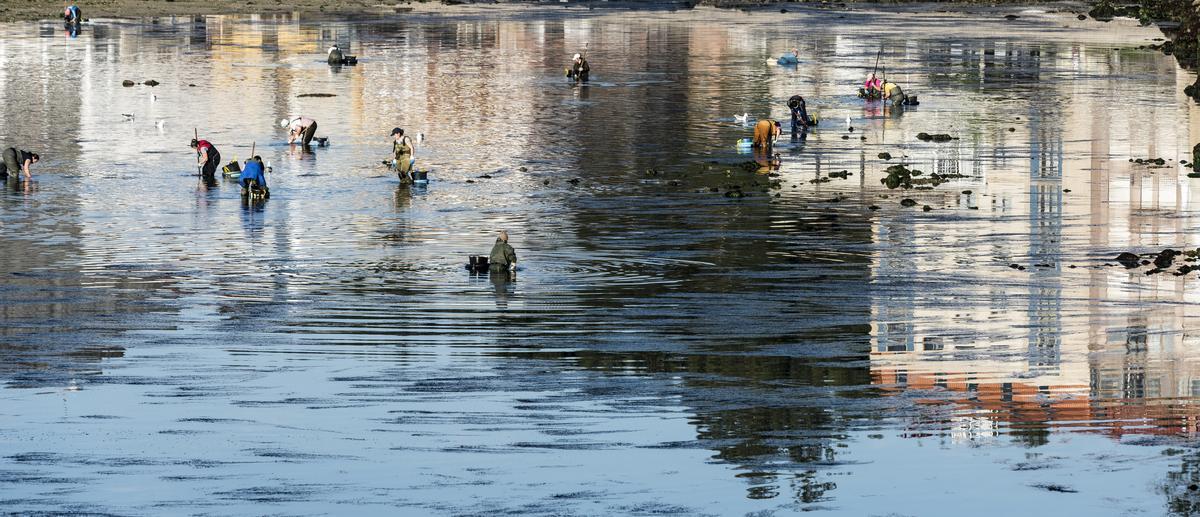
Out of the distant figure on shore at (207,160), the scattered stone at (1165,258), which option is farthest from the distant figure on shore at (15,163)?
the scattered stone at (1165,258)

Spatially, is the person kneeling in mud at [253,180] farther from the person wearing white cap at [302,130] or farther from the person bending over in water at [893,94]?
the person bending over in water at [893,94]

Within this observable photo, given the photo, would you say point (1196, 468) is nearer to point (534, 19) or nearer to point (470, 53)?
point (470, 53)

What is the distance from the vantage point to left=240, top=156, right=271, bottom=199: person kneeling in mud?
47.0 meters

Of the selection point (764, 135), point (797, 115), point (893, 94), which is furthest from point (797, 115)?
point (893, 94)

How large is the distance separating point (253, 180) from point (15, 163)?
28.0ft

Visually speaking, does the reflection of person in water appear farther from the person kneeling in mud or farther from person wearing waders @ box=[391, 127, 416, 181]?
the person kneeling in mud

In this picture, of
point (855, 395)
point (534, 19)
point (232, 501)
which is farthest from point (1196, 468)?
point (534, 19)

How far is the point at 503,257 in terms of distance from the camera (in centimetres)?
3556

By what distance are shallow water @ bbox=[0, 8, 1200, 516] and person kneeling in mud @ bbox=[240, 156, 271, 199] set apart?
0.44m

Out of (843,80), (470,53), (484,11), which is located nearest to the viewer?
(843,80)

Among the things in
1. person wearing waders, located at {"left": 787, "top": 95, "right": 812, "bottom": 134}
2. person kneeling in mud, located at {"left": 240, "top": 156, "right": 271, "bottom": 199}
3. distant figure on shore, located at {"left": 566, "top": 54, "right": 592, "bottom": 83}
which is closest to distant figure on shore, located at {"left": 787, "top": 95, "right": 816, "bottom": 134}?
person wearing waders, located at {"left": 787, "top": 95, "right": 812, "bottom": 134}

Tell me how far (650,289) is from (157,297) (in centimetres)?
946

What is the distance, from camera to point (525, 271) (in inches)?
1441

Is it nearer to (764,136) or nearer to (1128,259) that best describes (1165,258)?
(1128,259)
